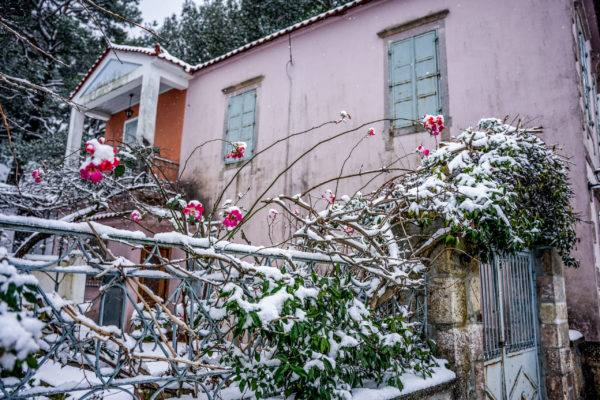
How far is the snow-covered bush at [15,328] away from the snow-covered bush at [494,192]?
8.93 ft

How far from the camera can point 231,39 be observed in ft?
48.6

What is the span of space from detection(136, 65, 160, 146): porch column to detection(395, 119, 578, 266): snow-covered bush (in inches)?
267

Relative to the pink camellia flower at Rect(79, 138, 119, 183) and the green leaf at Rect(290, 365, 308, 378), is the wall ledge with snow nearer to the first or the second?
the green leaf at Rect(290, 365, 308, 378)

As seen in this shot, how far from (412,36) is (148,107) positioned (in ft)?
19.7

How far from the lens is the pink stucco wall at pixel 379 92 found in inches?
221

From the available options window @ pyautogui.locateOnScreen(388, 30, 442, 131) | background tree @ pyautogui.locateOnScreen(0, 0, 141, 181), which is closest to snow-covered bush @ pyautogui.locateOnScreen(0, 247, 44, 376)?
window @ pyautogui.locateOnScreen(388, 30, 442, 131)

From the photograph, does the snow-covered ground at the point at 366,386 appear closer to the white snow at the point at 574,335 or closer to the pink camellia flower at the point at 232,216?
the pink camellia flower at the point at 232,216

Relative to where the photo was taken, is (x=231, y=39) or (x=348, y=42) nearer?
(x=348, y=42)

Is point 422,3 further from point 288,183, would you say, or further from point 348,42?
point 288,183

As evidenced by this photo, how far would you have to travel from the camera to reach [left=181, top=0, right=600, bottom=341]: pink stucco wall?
18.4ft

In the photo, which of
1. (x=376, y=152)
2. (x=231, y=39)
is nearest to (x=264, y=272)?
(x=376, y=152)

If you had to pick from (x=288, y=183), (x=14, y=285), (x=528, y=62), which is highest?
(x=528, y=62)

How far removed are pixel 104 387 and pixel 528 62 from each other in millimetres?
6781

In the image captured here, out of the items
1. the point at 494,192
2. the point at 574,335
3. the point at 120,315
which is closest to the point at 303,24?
the point at 494,192
